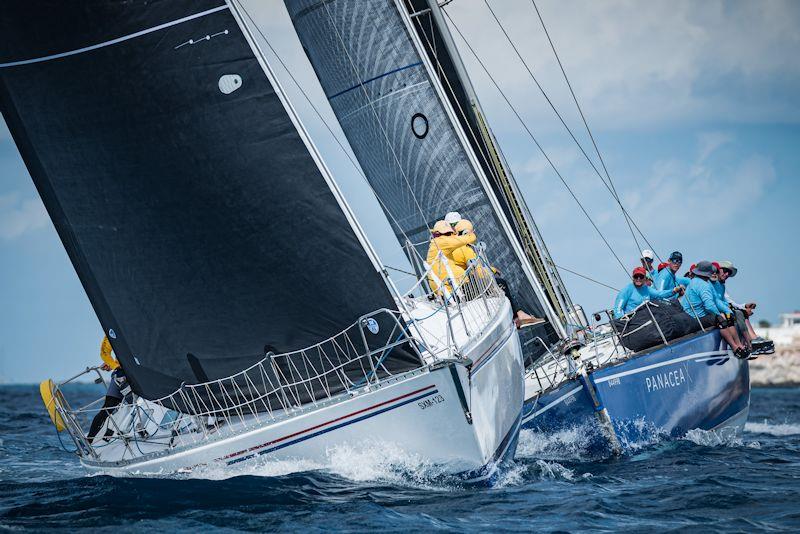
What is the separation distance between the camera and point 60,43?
317 inches

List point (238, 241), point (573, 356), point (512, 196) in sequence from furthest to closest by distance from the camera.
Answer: point (512, 196)
point (573, 356)
point (238, 241)

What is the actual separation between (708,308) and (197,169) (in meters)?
6.78

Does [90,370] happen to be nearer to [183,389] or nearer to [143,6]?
[183,389]

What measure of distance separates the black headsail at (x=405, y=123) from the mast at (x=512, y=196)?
36 cm

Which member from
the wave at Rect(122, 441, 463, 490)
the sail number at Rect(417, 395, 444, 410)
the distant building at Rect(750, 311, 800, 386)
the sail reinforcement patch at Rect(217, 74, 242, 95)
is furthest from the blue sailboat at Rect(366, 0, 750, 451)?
the distant building at Rect(750, 311, 800, 386)

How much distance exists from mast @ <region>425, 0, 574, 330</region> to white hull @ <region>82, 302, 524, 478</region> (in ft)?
15.9

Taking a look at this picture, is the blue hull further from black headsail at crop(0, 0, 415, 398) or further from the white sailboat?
black headsail at crop(0, 0, 415, 398)

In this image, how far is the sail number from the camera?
295 inches

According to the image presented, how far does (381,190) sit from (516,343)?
479cm

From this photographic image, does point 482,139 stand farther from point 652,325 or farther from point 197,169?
point 197,169

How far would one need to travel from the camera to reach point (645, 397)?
10.6 meters

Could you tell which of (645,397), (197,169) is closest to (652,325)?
(645,397)

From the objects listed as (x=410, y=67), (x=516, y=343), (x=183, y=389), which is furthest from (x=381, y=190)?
(x=183, y=389)

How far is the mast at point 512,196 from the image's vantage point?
12961 millimetres
